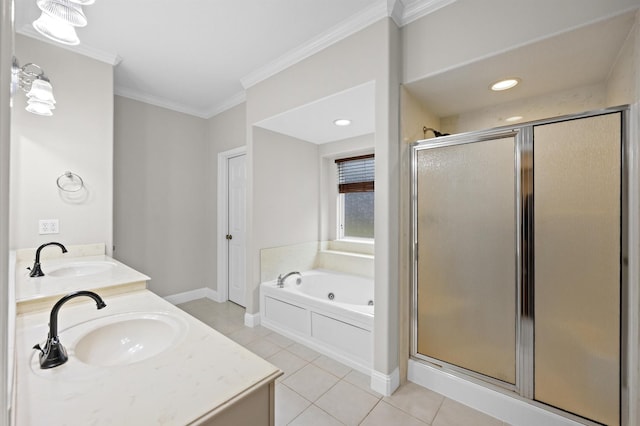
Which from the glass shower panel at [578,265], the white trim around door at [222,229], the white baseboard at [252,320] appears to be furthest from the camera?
the white trim around door at [222,229]

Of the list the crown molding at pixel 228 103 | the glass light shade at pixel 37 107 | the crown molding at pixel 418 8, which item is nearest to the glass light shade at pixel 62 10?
the glass light shade at pixel 37 107

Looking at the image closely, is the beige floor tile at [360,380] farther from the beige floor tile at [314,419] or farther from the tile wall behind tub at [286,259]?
the tile wall behind tub at [286,259]

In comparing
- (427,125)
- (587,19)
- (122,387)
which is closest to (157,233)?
(122,387)

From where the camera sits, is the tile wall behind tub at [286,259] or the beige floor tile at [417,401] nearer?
the beige floor tile at [417,401]

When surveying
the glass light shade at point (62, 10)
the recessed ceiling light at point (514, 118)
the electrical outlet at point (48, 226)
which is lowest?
the electrical outlet at point (48, 226)

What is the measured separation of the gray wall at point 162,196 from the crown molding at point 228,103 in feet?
0.74

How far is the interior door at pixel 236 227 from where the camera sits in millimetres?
3584

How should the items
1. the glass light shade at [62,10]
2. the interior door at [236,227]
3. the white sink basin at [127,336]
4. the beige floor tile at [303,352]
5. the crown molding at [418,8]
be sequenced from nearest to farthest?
the white sink basin at [127,336] → the glass light shade at [62,10] → the crown molding at [418,8] → the beige floor tile at [303,352] → the interior door at [236,227]

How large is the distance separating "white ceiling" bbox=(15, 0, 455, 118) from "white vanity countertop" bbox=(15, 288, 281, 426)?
2.16m

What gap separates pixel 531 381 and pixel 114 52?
4078mm

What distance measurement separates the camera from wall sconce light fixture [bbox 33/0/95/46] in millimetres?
1209

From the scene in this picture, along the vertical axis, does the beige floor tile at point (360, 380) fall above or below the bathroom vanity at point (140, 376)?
below

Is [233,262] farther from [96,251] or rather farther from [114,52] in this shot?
[114,52]

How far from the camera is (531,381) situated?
5.36ft
